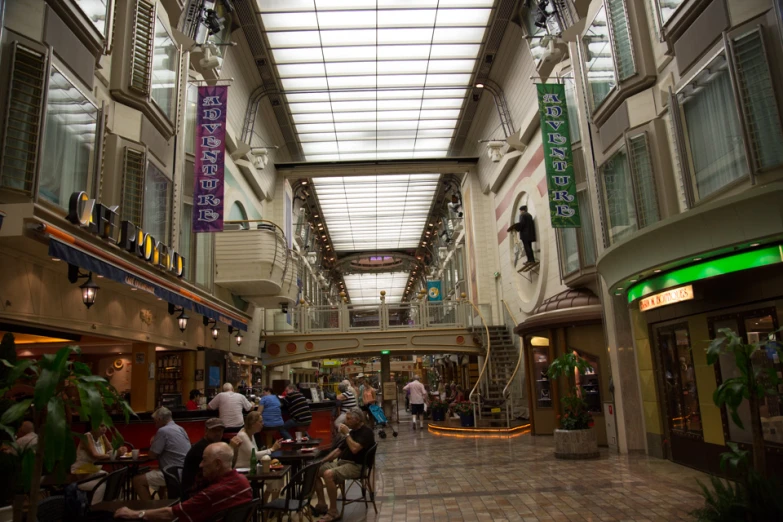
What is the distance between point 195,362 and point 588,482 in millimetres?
9830

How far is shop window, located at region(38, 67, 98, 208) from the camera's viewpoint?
308 inches

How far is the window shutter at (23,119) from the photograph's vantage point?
6.80 meters

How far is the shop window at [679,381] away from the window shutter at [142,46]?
965cm

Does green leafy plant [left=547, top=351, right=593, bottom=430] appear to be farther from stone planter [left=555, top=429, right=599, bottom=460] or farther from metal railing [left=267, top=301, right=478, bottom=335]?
metal railing [left=267, top=301, right=478, bottom=335]

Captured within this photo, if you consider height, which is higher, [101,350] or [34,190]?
[34,190]

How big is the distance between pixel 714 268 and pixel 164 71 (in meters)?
10.1

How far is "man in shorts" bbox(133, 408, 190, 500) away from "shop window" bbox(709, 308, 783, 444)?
647 cm

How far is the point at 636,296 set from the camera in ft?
33.3

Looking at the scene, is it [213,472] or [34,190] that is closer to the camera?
[213,472]

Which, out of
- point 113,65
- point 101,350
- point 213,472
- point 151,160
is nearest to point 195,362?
point 101,350

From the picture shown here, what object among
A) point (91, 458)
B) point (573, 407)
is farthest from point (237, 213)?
point (91, 458)

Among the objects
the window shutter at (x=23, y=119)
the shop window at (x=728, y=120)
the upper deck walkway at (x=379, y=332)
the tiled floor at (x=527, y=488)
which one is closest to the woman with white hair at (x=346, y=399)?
the tiled floor at (x=527, y=488)

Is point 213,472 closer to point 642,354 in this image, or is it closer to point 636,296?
point 636,296

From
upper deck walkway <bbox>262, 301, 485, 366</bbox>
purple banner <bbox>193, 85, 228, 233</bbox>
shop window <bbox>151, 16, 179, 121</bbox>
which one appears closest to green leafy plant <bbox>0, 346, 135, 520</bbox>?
shop window <bbox>151, 16, 179, 121</bbox>
